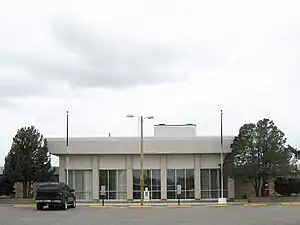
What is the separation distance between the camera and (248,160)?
5197 cm

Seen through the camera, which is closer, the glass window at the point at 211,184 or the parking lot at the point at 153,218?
the parking lot at the point at 153,218

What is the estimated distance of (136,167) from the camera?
58.7 meters

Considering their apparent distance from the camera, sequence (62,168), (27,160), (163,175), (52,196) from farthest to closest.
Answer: (62,168) → (163,175) → (27,160) → (52,196)

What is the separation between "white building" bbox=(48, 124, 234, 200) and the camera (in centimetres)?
5781

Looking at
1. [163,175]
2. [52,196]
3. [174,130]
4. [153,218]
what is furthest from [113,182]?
[153,218]

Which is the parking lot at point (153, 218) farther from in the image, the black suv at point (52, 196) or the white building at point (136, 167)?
the white building at point (136, 167)

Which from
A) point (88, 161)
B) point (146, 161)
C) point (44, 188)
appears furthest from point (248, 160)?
point (44, 188)

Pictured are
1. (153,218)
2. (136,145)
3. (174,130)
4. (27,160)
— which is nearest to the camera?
(153,218)

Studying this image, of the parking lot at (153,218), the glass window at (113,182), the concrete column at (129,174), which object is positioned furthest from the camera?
the glass window at (113,182)

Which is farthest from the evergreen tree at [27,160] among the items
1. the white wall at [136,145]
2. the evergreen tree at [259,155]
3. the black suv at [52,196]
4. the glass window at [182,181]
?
the evergreen tree at [259,155]

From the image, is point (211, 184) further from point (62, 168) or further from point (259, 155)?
point (62, 168)

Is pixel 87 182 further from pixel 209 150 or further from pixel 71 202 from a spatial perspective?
pixel 71 202

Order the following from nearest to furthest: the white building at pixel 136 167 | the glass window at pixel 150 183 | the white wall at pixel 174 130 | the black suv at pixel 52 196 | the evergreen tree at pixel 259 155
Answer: the black suv at pixel 52 196 → the evergreen tree at pixel 259 155 → the white building at pixel 136 167 → the glass window at pixel 150 183 → the white wall at pixel 174 130

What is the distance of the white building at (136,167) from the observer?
5781cm
